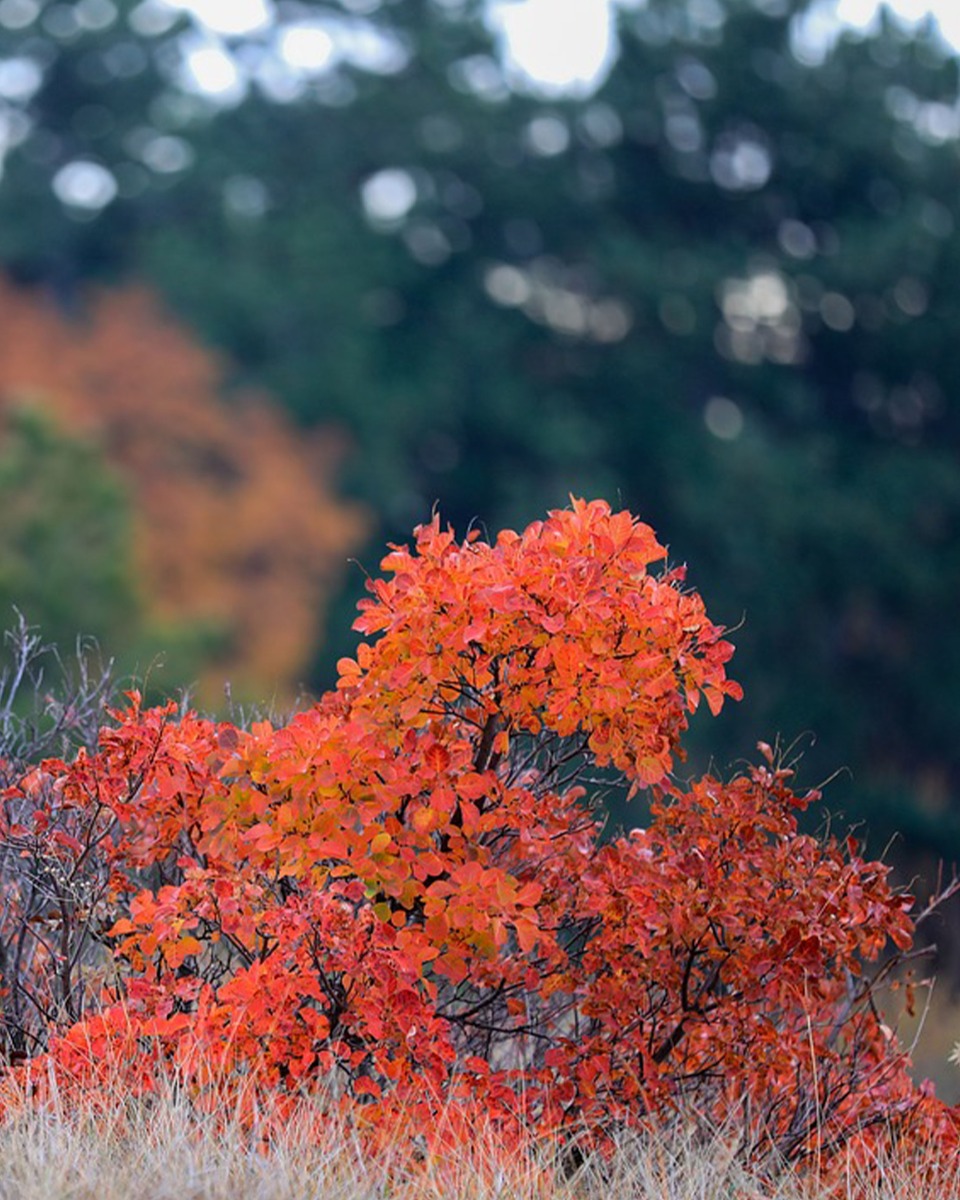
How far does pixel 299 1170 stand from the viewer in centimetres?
361

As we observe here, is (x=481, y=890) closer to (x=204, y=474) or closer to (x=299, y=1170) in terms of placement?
(x=299, y=1170)

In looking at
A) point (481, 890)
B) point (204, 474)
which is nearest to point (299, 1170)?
point (481, 890)

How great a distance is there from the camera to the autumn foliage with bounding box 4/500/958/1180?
154 inches

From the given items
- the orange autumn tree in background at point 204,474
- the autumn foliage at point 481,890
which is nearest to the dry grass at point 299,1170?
the autumn foliage at point 481,890

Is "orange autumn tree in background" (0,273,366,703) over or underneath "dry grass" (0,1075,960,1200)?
over

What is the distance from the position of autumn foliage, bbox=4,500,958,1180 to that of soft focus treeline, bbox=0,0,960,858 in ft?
39.9

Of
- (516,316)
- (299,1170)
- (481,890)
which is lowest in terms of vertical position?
(299,1170)

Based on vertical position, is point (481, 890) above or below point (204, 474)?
below

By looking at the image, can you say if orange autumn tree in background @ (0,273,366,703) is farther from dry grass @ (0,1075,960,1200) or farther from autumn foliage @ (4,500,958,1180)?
dry grass @ (0,1075,960,1200)

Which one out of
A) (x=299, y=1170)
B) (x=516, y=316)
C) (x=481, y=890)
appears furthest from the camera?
(x=516, y=316)

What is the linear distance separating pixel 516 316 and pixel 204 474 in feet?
14.7

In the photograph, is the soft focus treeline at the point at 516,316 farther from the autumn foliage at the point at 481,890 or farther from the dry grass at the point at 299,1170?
the dry grass at the point at 299,1170

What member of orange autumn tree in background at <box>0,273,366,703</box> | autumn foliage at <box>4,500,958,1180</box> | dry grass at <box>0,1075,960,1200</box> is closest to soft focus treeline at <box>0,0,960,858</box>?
orange autumn tree in background at <box>0,273,366,703</box>

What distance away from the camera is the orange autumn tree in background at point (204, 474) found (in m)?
18.8
